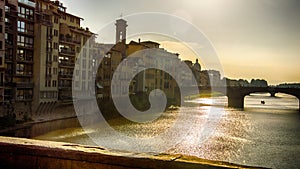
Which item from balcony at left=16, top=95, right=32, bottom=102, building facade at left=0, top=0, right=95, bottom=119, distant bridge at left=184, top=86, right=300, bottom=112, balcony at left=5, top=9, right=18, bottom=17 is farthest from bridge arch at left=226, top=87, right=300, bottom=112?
balcony at left=5, top=9, right=18, bottom=17

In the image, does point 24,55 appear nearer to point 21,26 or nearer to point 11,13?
point 21,26

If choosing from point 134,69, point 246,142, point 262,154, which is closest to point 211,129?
point 246,142

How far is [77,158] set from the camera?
2307 mm

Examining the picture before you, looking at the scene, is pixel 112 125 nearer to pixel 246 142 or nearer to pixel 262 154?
pixel 246 142

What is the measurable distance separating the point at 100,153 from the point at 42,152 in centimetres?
50

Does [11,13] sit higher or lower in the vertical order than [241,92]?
higher

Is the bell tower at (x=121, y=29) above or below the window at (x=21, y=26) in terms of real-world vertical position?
above

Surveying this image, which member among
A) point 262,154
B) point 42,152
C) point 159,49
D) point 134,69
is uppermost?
point 159,49

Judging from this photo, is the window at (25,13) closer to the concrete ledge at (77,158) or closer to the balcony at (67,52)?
the balcony at (67,52)

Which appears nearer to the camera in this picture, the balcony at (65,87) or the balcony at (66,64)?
the balcony at (65,87)

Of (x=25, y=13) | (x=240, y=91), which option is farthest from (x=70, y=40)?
(x=240, y=91)

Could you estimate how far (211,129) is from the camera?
2600 centimetres

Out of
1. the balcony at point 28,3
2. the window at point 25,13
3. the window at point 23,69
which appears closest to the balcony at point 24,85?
the window at point 23,69

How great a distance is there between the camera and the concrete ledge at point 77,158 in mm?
2057
